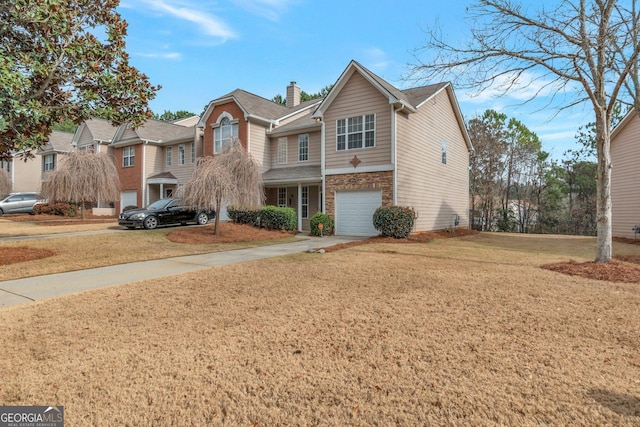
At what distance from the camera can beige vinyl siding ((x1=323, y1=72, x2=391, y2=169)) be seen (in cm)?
1518

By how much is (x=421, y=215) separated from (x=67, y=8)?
48.8 feet

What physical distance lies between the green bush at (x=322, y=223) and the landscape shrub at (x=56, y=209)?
20889 mm

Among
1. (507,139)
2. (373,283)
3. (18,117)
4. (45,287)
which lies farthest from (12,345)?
(507,139)

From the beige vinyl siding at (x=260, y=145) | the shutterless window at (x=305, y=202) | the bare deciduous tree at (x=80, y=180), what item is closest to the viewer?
the beige vinyl siding at (x=260, y=145)

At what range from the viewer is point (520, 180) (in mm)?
32000

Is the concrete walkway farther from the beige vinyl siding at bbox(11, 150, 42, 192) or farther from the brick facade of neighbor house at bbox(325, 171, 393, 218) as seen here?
the beige vinyl siding at bbox(11, 150, 42, 192)

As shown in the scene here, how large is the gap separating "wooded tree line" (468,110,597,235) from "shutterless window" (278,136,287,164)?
1869 cm

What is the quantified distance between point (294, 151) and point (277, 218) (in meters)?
5.33

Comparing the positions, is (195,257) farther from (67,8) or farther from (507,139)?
(507,139)

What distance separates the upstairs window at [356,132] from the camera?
15.7 meters

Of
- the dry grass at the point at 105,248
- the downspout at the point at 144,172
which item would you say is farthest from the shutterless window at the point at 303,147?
the downspout at the point at 144,172

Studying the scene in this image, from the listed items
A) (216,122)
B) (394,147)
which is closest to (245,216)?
(216,122)

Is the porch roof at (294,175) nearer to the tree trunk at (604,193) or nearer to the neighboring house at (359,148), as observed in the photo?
the neighboring house at (359,148)

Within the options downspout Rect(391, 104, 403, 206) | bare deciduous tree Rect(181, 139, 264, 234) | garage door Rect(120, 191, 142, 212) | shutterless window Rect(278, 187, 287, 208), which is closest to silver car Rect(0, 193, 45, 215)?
garage door Rect(120, 191, 142, 212)
